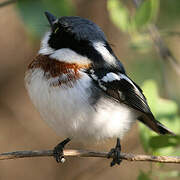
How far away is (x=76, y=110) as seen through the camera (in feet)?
10.1

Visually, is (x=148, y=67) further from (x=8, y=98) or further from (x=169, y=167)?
(x=8, y=98)

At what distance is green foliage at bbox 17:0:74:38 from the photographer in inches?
131

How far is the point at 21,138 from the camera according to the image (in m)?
6.35

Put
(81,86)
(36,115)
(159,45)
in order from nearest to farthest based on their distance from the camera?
(81,86), (159,45), (36,115)

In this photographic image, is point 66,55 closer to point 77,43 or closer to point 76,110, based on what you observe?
point 77,43

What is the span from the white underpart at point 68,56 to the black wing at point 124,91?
14cm

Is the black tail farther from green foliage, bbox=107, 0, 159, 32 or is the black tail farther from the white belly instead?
green foliage, bbox=107, 0, 159, 32

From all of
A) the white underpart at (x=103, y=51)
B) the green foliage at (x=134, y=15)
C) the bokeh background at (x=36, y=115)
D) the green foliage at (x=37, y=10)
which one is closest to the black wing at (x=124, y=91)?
the white underpart at (x=103, y=51)

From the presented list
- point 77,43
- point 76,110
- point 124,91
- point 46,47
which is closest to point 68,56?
point 77,43

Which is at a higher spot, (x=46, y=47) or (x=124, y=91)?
(x=46, y=47)

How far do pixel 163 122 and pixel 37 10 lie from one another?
1435 mm

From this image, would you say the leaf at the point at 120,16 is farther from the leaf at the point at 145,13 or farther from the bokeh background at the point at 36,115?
the bokeh background at the point at 36,115

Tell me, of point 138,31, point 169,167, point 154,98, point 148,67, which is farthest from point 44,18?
point 169,167

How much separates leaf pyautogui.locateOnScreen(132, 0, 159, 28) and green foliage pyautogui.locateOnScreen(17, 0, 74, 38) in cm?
61
